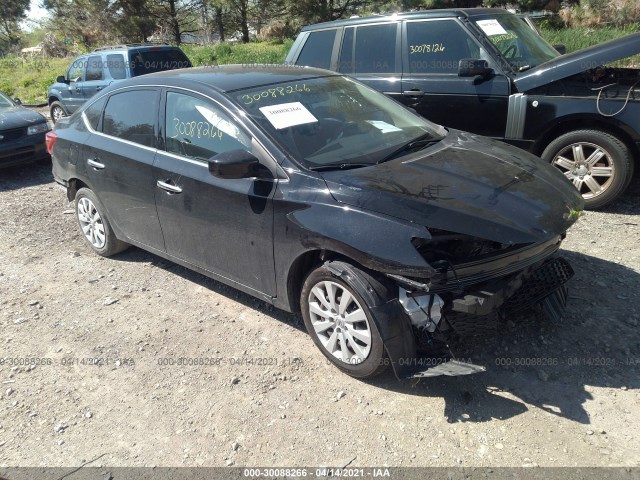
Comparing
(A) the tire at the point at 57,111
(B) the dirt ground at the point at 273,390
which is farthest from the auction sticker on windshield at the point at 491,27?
(A) the tire at the point at 57,111

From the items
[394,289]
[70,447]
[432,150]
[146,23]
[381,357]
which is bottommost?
[70,447]

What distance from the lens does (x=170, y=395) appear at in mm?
3283

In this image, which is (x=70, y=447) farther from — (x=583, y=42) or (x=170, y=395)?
(x=583, y=42)

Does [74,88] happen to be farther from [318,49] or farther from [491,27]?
[491,27]

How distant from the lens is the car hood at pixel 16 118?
839cm

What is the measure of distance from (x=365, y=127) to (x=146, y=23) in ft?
94.1

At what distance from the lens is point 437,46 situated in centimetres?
611

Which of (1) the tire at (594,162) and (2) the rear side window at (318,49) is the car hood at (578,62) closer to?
(1) the tire at (594,162)

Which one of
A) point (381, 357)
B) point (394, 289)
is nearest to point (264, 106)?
point (394, 289)

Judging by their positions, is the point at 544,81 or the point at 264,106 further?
the point at 544,81

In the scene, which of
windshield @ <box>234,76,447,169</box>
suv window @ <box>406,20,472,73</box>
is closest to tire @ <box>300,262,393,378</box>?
windshield @ <box>234,76,447,169</box>

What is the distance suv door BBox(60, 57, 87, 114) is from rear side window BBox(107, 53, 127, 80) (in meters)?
1.07

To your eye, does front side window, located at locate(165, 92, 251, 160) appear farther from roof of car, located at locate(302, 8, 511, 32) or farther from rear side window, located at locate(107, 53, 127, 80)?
rear side window, located at locate(107, 53, 127, 80)

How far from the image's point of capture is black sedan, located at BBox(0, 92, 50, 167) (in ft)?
27.1
